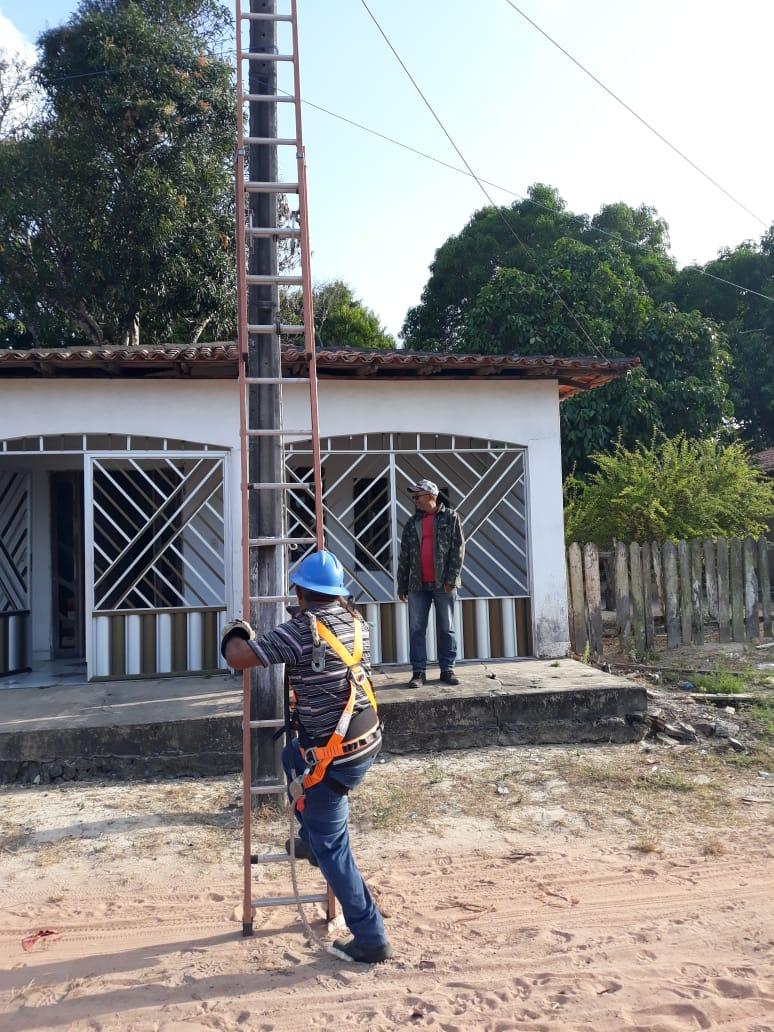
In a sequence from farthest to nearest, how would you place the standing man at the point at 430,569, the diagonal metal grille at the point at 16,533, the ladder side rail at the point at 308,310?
the diagonal metal grille at the point at 16,533 → the standing man at the point at 430,569 → the ladder side rail at the point at 308,310

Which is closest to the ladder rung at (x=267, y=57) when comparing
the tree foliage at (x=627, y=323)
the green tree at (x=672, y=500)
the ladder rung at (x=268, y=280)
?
the ladder rung at (x=268, y=280)

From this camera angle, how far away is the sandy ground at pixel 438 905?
3.13 meters

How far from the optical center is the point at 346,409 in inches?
331

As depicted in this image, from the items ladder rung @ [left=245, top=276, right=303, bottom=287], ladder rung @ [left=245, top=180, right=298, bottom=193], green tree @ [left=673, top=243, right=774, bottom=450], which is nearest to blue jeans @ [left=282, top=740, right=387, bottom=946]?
ladder rung @ [left=245, top=276, right=303, bottom=287]

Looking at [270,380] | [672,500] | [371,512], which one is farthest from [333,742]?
[672,500]

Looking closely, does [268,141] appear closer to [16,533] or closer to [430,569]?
[430,569]

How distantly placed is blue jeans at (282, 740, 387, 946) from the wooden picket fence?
630 centimetres

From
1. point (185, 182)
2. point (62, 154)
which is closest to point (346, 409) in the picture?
point (185, 182)

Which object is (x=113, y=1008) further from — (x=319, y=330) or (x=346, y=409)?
(x=319, y=330)

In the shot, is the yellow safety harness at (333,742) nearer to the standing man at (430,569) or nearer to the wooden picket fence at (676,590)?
the standing man at (430,569)

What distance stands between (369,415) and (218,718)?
136 inches

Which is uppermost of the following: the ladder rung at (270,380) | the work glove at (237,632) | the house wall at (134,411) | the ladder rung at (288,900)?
the house wall at (134,411)

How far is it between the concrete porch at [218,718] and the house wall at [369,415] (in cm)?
132

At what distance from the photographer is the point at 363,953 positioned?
343 cm
